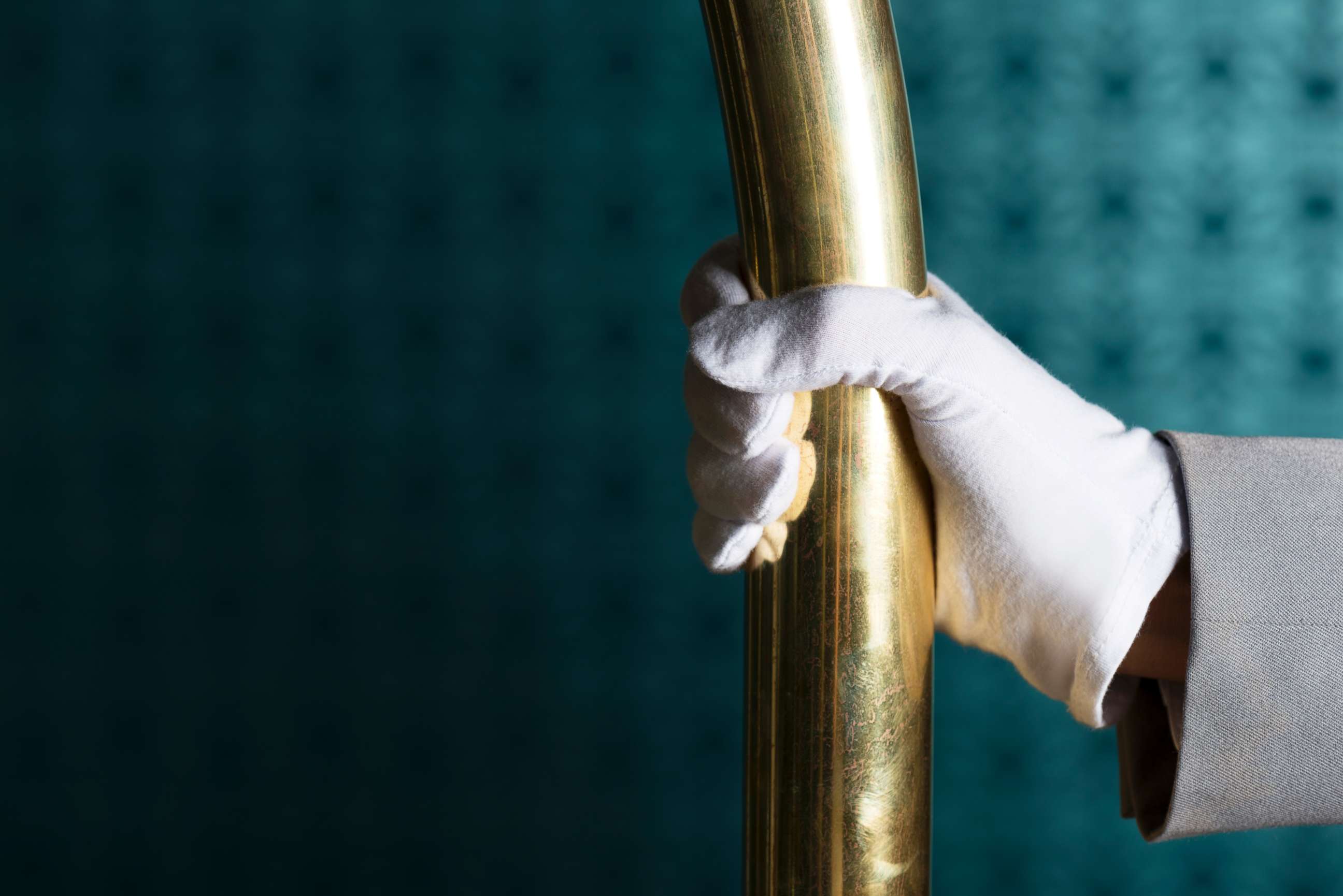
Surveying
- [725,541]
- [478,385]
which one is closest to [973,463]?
[725,541]

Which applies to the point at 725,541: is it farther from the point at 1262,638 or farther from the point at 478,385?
the point at 478,385

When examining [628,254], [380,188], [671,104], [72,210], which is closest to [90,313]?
[72,210]

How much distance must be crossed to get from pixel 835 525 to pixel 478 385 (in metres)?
→ 1.50

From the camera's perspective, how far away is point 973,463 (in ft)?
1.01

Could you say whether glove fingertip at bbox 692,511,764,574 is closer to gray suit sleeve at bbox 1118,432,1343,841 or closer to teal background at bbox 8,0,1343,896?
gray suit sleeve at bbox 1118,432,1343,841

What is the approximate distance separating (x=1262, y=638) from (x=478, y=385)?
57.8 inches

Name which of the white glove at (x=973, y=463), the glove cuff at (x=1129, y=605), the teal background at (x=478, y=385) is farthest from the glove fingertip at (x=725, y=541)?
the teal background at (x=478, y=385)

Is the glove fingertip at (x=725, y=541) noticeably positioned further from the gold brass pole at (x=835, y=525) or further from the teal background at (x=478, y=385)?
the teal background at (x=478, y=385)

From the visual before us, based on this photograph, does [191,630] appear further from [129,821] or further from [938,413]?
[938,413]

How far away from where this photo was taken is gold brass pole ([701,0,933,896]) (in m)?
0.24

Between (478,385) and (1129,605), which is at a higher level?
(478,385)

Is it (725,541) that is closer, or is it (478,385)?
(725,541)

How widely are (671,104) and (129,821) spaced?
1.52 metres

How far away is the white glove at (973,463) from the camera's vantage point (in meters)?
0.27
